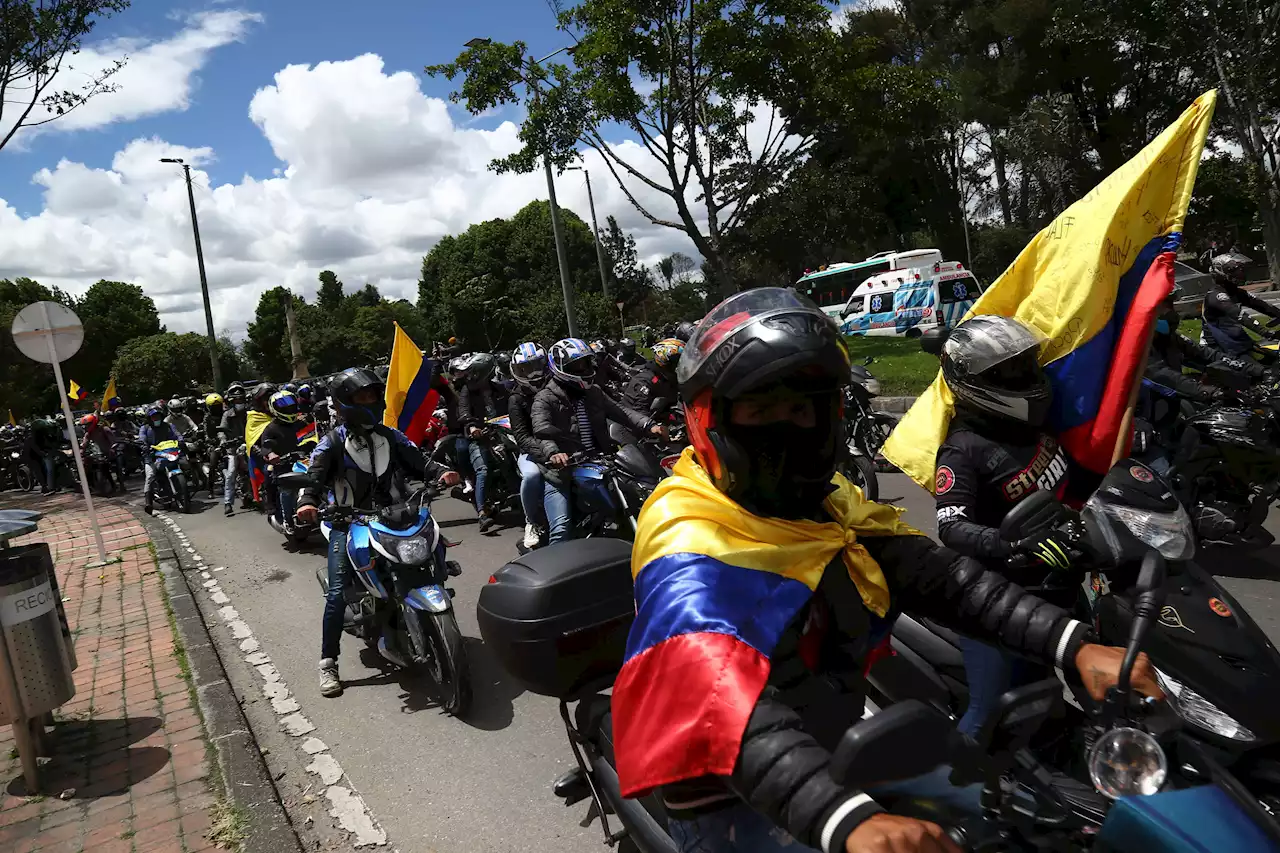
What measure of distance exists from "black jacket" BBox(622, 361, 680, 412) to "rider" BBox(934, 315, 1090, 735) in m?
5.73

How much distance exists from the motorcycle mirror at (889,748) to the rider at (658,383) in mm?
7067

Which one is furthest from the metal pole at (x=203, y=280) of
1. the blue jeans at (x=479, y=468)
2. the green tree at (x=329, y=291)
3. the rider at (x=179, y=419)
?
the green tree at (x=329, y=291)

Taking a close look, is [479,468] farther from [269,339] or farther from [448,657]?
[269,339]

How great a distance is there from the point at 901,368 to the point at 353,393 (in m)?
11.5

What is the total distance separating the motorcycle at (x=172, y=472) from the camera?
13727 millimetres

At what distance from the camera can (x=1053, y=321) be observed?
304cm

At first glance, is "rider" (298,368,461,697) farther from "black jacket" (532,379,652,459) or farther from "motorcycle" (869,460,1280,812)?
"motorcycle" (869,460,1280,812)

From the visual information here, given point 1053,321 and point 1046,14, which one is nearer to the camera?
point 1053,321

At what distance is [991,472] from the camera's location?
113 inches

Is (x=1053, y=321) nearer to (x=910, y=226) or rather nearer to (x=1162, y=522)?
(x=1162, y=522)

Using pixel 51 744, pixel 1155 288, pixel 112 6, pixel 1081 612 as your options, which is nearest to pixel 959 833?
pixel 1081 612

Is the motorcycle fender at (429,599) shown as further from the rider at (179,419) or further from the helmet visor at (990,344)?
the rider at (179,419)

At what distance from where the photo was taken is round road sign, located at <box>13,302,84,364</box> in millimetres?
8344

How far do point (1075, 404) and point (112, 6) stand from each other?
790 inches
